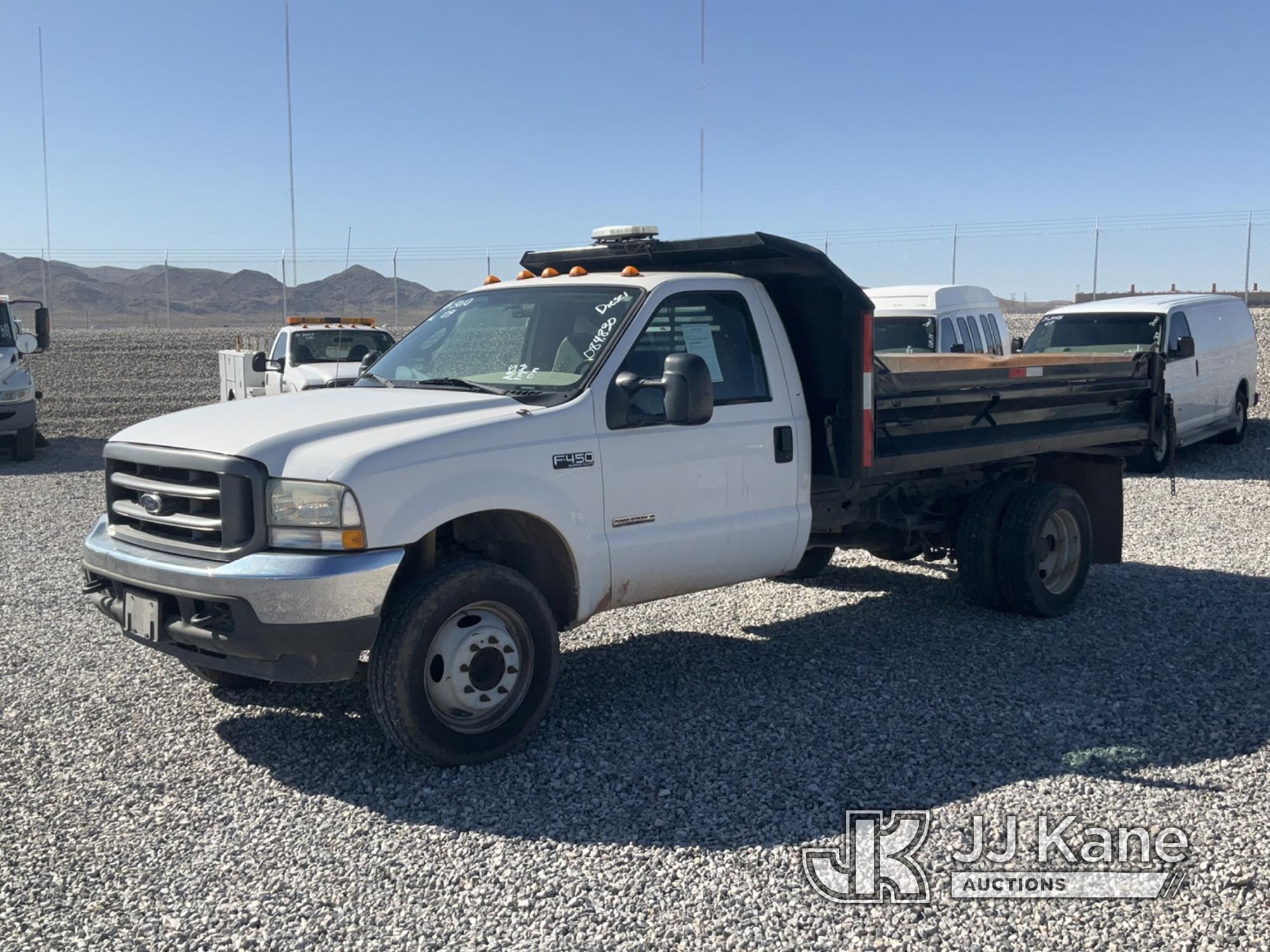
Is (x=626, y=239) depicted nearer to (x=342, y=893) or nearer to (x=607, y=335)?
(x=607, y=335)

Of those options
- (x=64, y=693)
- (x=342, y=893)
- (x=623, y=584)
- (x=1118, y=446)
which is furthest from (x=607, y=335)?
(x=1118, y=446)

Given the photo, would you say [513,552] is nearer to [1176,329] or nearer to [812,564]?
[812,564]

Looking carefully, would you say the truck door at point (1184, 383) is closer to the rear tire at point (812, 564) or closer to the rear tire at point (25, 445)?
the rear tire at point (812, 564)

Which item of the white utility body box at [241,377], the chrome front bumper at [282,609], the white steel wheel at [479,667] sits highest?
the white utility body box at [241,377]

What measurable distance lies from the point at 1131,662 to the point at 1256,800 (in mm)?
2019

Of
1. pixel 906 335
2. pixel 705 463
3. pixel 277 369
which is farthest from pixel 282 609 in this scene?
pixel 277 369

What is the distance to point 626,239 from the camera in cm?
683

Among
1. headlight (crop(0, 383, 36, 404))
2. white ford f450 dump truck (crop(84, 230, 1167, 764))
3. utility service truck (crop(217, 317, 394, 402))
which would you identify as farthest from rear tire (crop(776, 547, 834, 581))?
headlight (crop(0, 383, 36, 404))

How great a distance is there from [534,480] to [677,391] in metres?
0.73

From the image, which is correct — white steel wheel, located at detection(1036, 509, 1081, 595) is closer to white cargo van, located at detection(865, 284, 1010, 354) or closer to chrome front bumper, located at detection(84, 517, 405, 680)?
chrome front bumper, located at detection(84, 517, 405, 680)

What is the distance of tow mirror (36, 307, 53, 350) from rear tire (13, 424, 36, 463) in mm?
1197

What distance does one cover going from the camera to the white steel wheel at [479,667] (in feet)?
16.8

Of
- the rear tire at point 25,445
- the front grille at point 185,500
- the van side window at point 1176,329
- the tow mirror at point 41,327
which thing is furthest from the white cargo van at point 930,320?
the rear tire at point 25,445

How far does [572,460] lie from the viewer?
545cm
